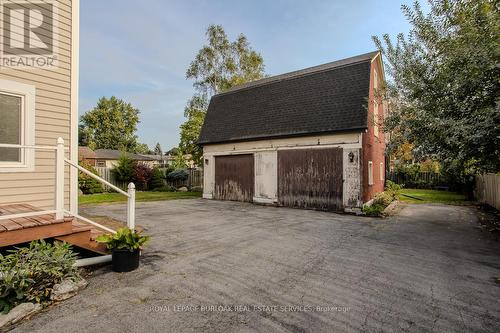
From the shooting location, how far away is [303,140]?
39.5ft

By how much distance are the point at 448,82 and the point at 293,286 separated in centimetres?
656

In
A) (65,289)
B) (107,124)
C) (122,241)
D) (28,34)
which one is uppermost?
(107,124)

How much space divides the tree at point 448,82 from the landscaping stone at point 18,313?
770cm

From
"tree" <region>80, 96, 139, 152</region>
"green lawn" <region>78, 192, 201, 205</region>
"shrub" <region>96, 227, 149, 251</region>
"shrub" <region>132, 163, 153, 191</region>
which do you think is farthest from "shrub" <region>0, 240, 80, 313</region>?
"tree" <region>80, 96, 139, 152</region>

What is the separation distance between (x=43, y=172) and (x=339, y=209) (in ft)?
31.9

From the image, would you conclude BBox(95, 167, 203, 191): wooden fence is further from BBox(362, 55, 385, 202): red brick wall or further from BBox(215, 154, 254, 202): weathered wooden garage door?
BBox(362, 55, 385, 202): red brick wall

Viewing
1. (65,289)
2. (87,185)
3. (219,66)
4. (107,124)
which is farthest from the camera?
(107,124)

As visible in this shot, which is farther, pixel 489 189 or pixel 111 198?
pixel 111 198

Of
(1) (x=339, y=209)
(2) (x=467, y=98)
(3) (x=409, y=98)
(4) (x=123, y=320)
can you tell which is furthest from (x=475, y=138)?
(4) (x=123, y=320)

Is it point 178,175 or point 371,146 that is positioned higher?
point 371,146

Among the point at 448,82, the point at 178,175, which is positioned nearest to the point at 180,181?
the point at 178,175

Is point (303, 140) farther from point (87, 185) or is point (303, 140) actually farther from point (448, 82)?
point (87, 185)

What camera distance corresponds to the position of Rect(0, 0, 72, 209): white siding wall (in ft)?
16.0

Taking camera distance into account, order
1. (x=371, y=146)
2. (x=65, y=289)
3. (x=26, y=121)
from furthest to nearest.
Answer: (x=371, y=146) → (x=26, y=121) → (x=65, y=289)
